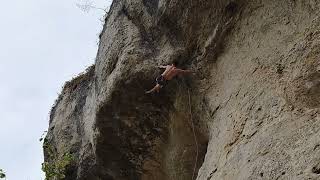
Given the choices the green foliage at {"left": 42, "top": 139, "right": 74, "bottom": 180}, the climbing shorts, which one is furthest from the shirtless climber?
the green foliage at {"left": 42, "top": 139, "right": 74, "bottom": 180}

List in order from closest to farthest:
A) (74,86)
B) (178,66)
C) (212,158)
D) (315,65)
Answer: (315,65), (212,158), (178,66), (74,86)

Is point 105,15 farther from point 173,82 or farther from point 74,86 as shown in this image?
point 173,82

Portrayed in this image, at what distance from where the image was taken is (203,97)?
803cm

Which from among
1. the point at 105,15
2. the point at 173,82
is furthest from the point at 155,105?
the point at 105,15

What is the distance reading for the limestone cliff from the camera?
5.94 metres

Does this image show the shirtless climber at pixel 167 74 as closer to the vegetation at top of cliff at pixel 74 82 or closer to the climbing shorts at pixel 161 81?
the climbing shorts at pixel 161 81

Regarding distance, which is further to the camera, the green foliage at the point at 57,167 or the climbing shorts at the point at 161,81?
the green foliage at the point at 57,167

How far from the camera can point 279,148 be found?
560cm

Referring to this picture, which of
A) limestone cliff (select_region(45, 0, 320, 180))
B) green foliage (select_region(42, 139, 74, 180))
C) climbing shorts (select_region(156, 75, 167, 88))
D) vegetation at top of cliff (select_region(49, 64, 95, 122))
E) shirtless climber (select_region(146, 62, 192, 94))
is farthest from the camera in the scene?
vegetation at top of cliff (select_region(49, 64, 95, 122))

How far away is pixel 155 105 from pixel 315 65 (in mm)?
3350

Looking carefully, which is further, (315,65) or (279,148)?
(315,65)

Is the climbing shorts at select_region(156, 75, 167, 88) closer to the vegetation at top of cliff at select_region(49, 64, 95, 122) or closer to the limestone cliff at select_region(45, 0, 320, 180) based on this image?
the limestone cliff at select_region(45, 0, 320, 180)

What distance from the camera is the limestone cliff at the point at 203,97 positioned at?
5.94 meters

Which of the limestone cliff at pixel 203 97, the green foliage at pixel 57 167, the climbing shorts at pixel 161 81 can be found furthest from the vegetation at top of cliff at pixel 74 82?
the climbing shorts at pixel 161 81
